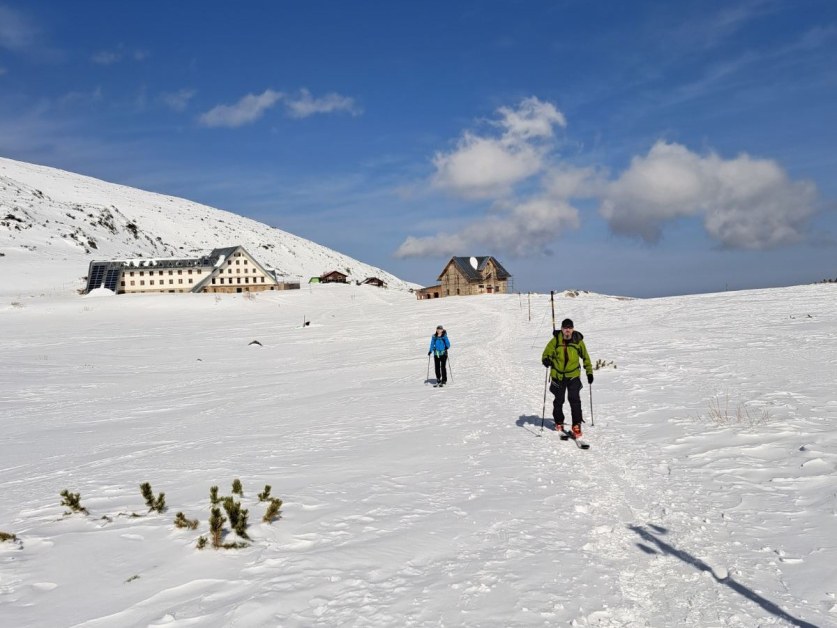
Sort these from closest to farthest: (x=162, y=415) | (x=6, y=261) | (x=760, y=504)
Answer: (x=760, y=504)
(x=162, y=415)
(x=6, y=261)

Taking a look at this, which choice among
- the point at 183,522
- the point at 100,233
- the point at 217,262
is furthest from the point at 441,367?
the point at 100,233

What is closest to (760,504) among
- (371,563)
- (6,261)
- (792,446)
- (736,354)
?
(792,446)

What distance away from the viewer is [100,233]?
11106 cm

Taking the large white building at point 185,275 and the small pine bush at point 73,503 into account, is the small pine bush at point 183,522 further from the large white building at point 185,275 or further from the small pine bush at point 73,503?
the large white building at point 185,275

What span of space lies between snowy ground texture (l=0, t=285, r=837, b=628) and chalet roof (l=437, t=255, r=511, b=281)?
67.1m

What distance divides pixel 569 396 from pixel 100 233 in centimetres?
12121

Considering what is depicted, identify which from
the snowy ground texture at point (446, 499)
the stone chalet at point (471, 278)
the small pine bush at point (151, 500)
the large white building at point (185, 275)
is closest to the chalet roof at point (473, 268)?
the stone chalet at point (471, 278)

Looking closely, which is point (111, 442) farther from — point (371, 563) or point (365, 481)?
point (371, 563)

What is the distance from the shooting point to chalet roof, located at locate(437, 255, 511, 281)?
87188mm

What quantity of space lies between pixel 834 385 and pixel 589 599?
10.9 metres

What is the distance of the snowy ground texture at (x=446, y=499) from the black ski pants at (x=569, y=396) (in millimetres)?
458

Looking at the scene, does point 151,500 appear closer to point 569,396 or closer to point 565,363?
point 569,396

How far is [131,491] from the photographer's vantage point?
26.5ft

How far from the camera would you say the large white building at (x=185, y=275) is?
77.2 m
